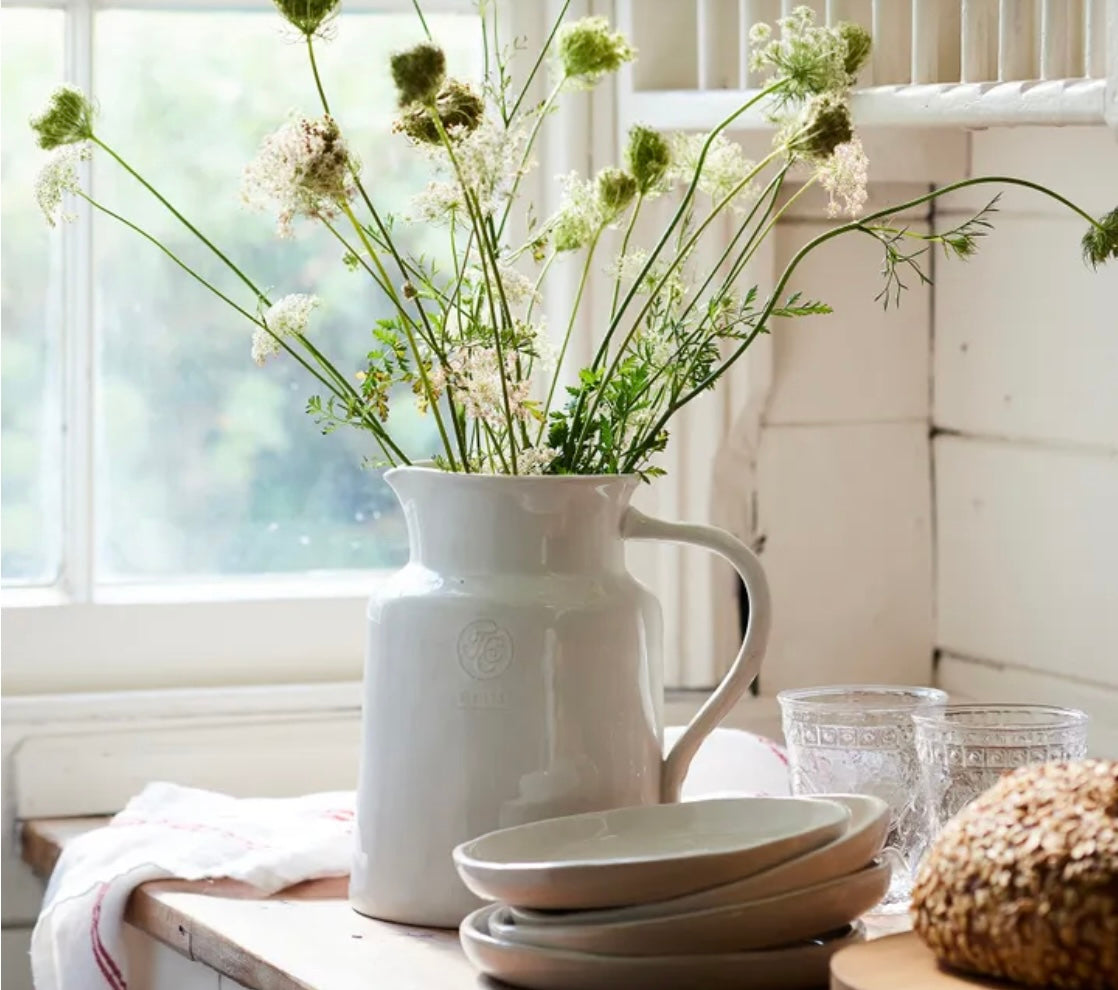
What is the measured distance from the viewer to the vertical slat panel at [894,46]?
4.89ft

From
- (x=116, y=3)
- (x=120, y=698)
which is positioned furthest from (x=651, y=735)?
(x=116, y=3)

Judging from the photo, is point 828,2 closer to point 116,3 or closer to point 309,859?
point 116,3

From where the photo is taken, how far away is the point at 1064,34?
4.15 feet

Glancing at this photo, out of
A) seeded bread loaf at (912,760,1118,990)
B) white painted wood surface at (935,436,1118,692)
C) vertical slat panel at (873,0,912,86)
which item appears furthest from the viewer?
white painted wood surface at (935,436,1118,692)

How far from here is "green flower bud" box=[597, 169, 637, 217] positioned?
3.56 feet

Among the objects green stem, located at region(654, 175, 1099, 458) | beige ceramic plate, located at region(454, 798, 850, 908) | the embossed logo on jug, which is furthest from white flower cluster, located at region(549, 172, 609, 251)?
beige ceramic plate, located at region(454, 798, 850, 908)

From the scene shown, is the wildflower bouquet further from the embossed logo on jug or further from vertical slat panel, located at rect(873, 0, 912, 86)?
vertical slat panel, located at rect(873, 0, 912, 86)

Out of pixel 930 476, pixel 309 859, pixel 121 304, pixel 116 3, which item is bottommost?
pixel 309 859

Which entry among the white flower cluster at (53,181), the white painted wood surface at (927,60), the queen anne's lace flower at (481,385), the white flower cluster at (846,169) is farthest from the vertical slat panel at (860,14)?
the white flower cluster at (53,181)

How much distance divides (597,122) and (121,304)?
44cm

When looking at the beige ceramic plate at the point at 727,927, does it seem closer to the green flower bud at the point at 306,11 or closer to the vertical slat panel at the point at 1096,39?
→ the green flower bud at the point at 306,11

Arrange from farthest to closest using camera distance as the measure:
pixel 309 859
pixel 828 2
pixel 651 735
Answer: pixel 828 2 < pixel 309 859 < pixel 651 735

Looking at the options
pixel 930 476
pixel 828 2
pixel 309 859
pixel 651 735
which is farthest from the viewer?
pixel 930 476

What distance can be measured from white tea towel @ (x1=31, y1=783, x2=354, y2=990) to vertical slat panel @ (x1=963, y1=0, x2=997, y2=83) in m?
0.68
